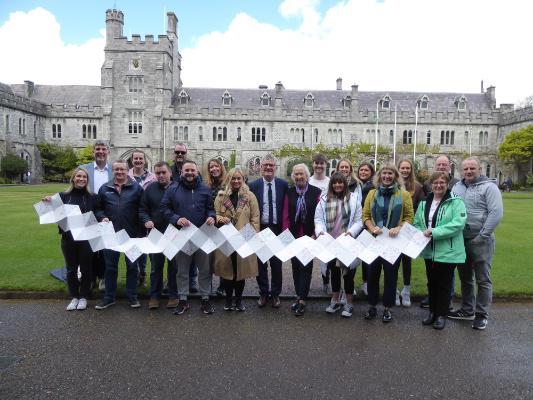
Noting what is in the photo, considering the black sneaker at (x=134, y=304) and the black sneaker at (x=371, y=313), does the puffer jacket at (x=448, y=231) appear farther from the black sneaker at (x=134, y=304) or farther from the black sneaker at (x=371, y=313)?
the black sneaker at (x=134, y=304)

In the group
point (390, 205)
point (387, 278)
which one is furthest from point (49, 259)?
point (390, 205)

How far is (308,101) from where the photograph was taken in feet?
151

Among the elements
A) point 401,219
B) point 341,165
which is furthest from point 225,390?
point 341,165

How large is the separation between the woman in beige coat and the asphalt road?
0.49 meters

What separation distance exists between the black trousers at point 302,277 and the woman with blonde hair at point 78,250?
312 centimetres

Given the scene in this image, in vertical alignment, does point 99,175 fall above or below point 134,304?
above

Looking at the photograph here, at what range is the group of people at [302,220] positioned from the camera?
5438mm

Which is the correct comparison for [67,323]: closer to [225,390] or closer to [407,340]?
[225,390]

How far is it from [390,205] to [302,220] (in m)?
1.27

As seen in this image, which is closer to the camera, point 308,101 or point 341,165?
point 341,165

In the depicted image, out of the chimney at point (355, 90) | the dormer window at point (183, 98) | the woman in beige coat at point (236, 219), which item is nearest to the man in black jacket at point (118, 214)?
the woman in beige coat at point (236, 219)

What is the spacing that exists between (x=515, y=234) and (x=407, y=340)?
9370 mm

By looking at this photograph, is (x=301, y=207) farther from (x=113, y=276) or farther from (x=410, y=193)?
(x=113, y=276)

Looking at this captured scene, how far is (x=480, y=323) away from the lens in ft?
17.6
